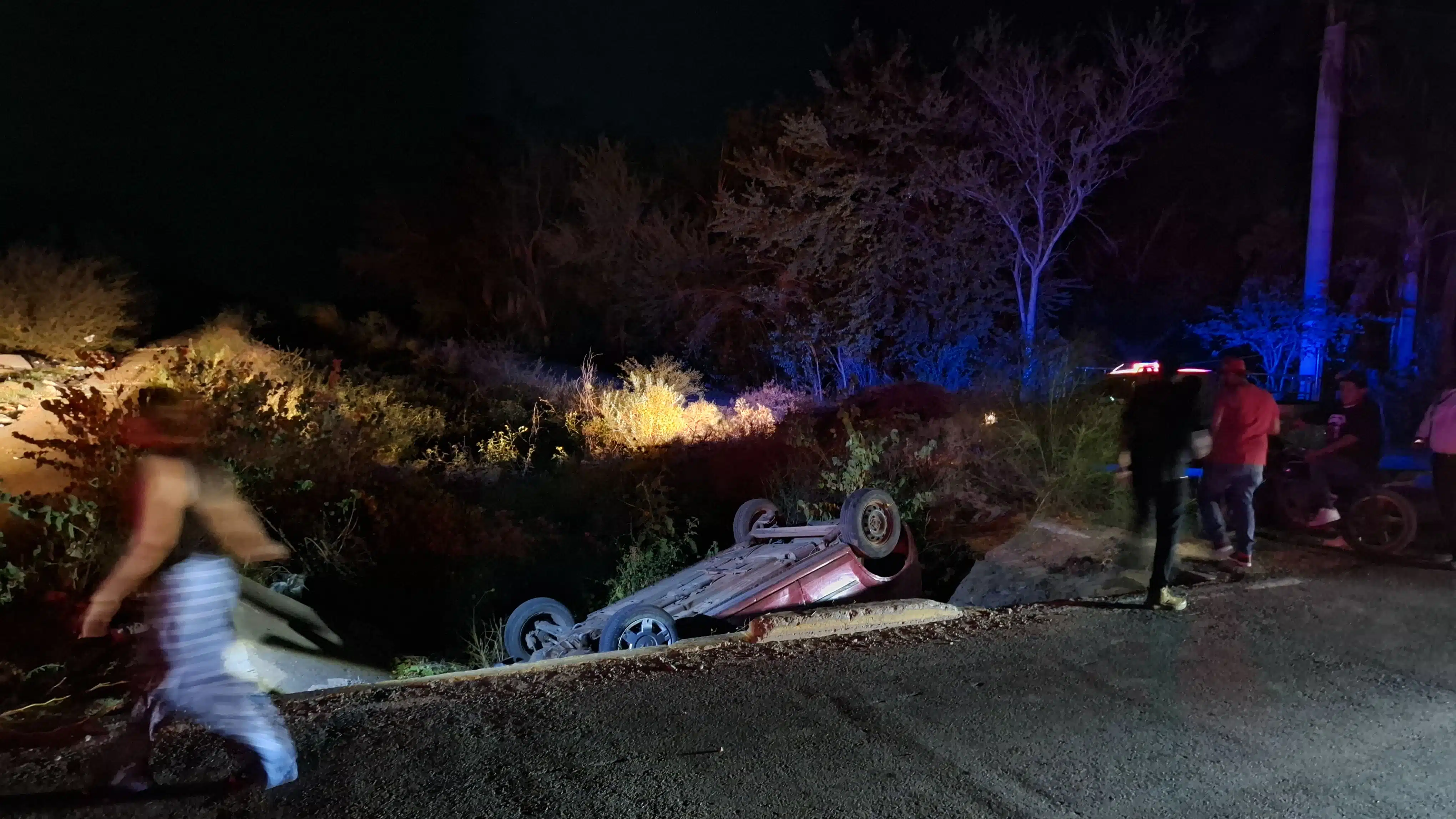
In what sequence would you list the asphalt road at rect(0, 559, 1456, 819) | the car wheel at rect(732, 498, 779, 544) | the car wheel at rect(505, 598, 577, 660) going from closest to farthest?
1. the asphalt road at rect(0, 559, 1456, 819)
2. the car wheel at rect(505, 598, 577, 660)
3. the car wheel at rect(732, 498, 779, 544)

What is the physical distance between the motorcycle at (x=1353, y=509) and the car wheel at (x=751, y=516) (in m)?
4.89

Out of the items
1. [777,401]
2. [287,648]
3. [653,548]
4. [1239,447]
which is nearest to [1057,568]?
[1239,447]

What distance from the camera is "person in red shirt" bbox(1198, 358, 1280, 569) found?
25.0 ft

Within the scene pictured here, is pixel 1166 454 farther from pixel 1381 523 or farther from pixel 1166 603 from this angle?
pixel 1381 523

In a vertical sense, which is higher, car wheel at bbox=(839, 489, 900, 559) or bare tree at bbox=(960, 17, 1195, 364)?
bare tree at bbox=(960, 17, 1195, 364)

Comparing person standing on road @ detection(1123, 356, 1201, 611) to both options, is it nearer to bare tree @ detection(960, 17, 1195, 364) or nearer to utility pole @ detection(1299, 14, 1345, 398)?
bare tree @ detection(960, 17, 1195, 364)

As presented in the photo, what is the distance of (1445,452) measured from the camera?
7871 millimetres

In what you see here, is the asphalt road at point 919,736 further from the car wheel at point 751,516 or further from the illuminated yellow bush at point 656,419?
the illuminated yellow bush at point 656,419

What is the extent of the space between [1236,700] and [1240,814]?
134cm

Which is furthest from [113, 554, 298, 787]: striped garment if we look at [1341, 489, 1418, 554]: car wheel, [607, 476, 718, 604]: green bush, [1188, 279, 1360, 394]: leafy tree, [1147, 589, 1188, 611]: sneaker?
[1188, 279, 1360, 394]: leafy tree

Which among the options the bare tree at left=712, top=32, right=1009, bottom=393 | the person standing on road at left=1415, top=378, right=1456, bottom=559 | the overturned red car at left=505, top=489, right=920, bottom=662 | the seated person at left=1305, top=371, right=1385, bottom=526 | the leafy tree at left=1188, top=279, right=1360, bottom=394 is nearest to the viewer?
the overturned red car at left=505, top=489, right=920, bottom=662

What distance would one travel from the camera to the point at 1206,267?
30.4 meters

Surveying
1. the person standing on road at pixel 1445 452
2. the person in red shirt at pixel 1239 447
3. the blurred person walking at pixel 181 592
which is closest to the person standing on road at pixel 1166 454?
the person in red shirt at pixel 1239 447

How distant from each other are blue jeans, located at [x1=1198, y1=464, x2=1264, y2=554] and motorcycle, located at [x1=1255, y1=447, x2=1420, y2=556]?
134 centimetres
